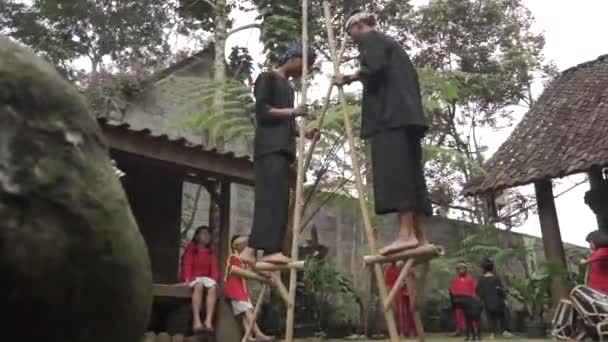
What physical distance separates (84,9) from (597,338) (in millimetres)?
13088

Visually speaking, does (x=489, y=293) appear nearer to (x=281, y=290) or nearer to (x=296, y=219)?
(x=281, y=290)

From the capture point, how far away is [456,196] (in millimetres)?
17531

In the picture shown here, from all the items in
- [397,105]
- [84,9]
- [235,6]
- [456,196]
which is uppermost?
[84,9]

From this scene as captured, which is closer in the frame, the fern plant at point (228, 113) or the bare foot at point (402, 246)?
the bare foot at point (402, 246)

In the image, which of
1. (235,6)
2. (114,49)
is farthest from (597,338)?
(114,49)

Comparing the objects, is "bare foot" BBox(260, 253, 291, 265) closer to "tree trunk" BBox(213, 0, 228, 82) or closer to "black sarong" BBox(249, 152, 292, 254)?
"black sarong" BBox(249, 152, 292, 254)

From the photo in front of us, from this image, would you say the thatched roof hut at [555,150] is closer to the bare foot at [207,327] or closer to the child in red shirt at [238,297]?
the child in red shirt at [238,297]

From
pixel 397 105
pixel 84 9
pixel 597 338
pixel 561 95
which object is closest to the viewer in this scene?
pixel 397 105

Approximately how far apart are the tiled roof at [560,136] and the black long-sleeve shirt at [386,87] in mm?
6202

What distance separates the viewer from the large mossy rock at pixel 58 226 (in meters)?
1.60

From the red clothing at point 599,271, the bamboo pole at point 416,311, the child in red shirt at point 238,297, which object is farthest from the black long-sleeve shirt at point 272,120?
the red clothing at point 599,271

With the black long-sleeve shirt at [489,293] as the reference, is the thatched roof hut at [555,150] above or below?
above

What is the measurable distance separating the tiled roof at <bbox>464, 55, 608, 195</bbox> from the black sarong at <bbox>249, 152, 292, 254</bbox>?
6.27 metres

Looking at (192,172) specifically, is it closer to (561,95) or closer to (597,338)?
(597,338)
